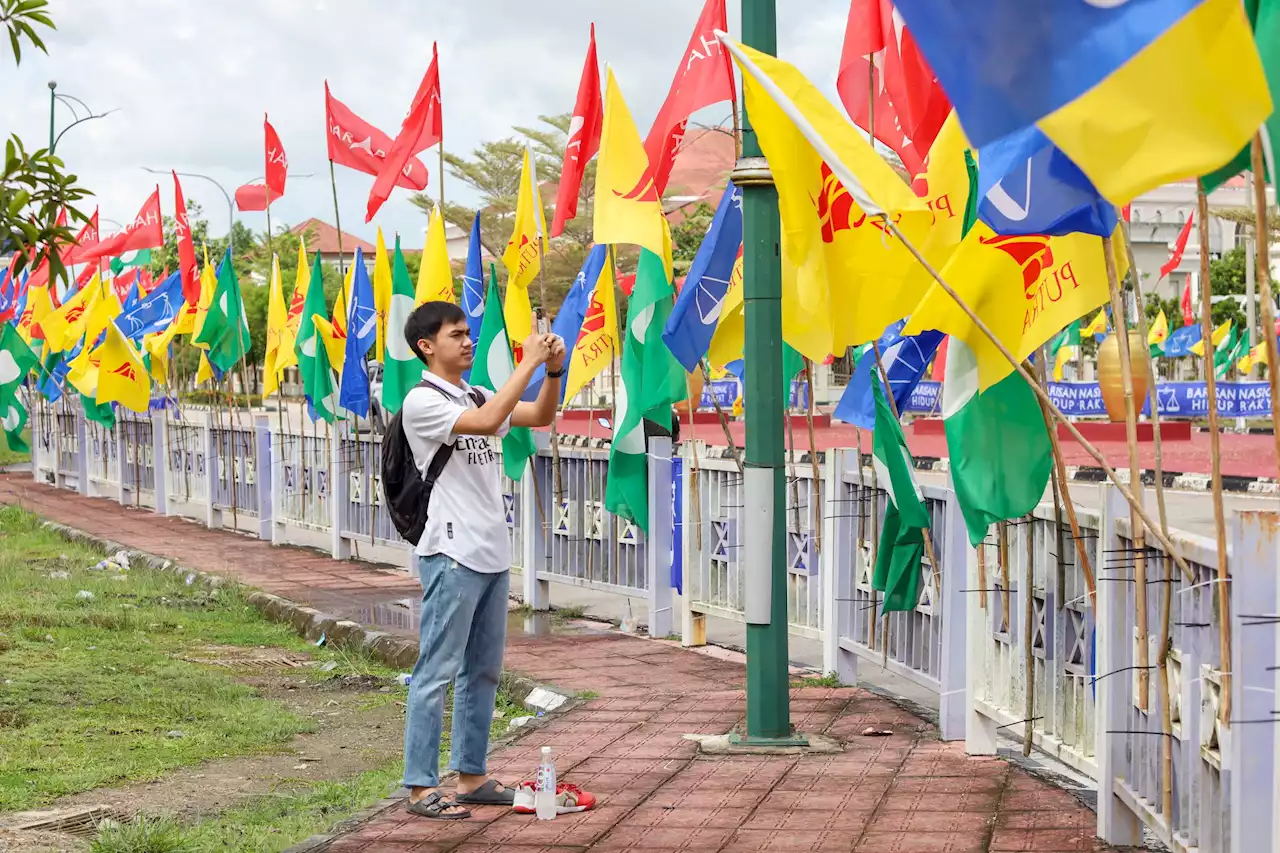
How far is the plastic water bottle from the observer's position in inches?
228

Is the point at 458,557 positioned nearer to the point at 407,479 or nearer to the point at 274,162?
the point at 407,479

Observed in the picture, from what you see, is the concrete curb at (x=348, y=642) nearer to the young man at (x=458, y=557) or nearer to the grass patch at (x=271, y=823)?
the grass patch at (x=271, y=823)

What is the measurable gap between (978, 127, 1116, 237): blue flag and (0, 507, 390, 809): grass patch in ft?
14.4

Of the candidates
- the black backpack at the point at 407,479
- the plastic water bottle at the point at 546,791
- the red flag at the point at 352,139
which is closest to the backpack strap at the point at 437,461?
the black backpack at the point at 407,479

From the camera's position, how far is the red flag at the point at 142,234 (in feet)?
68.6

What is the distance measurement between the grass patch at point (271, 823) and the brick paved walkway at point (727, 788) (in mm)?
363

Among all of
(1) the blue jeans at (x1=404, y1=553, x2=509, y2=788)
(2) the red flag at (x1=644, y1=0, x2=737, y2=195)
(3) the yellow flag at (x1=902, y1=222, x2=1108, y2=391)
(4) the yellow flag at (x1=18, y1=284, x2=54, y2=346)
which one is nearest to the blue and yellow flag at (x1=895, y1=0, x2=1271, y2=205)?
(3) the yellow flag at (x1=902, y1=222, x2=1108, y2=391)

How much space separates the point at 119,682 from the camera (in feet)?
30.2

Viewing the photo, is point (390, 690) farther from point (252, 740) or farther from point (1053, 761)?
point (1053, 761)

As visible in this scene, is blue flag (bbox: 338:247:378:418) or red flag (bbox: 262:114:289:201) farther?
red flag (bbox: 262:114:289:201)

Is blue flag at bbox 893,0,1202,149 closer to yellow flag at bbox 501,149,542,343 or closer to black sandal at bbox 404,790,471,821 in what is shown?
black sandal at bbox 404,790,471,821

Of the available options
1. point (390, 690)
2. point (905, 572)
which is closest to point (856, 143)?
point (905, 572)

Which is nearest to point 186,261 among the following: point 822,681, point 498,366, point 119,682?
point 498,366

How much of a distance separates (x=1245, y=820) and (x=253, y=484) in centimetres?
1528
